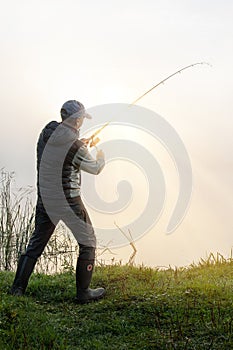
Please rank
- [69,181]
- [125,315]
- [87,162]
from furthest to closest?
[69,181] → [87,162] → [125,315]

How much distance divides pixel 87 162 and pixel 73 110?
637 mm

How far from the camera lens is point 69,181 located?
7395 millimetres

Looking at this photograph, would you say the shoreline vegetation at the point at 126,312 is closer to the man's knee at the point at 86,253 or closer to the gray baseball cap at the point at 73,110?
the man's knee at the point at 86,253

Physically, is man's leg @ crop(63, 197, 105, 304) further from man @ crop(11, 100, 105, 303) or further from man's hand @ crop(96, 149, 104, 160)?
man's hand @ crop(96, 149, 104, 160)

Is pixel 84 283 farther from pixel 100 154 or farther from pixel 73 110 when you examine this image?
pixel 73 110

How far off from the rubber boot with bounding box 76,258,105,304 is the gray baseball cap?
161 centimetres

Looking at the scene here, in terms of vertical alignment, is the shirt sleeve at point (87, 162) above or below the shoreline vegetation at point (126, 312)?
above

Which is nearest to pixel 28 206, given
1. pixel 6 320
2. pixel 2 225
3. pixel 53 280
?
pixel 2 225

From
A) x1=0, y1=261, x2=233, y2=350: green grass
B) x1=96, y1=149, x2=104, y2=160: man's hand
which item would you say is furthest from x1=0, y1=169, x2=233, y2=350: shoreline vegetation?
x1=96, y1=149, x2=104, y2=160: man's hand

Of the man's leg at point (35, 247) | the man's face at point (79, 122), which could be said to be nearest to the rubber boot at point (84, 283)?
the man's leg at point (35, 247)

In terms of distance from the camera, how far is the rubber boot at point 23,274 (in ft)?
25.3

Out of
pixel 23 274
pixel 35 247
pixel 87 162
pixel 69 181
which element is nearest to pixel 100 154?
pixel 87 162

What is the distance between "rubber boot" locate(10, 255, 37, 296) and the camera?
7.70 m

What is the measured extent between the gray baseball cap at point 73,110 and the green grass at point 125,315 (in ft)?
6.79
